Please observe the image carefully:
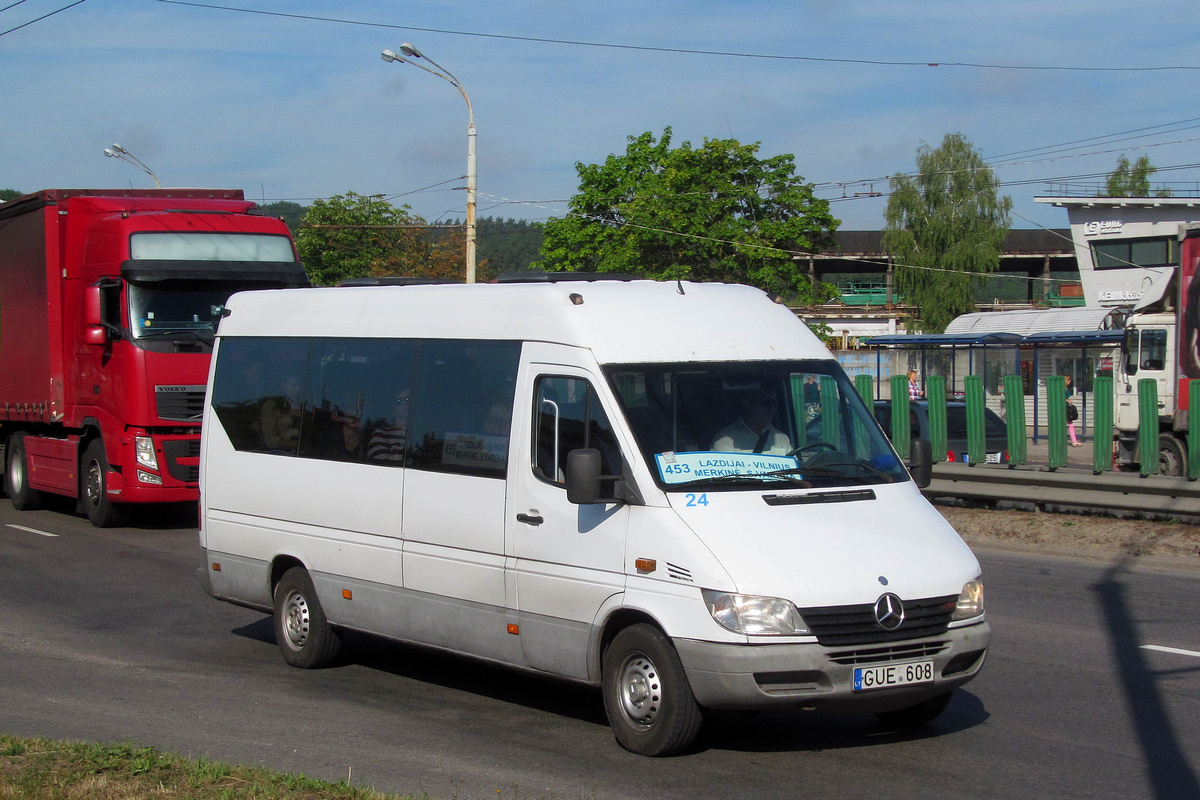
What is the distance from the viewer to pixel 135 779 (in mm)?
5629

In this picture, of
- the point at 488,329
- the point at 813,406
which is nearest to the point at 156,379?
the point at 488,329

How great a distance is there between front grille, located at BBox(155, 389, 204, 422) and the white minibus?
25.0 ft

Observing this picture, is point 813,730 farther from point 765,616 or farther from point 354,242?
point 354,242

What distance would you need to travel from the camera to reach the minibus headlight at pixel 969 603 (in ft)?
20.3

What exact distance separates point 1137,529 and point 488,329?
9.35m

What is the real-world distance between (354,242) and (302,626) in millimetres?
45696

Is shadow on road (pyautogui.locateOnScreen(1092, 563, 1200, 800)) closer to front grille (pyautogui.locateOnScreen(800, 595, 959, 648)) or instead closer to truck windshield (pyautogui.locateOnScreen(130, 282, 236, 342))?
front grille (pyautogui.locateOnScreen(800, 595, 959, 648))

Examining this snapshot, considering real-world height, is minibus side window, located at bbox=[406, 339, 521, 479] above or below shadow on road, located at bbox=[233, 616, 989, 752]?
above

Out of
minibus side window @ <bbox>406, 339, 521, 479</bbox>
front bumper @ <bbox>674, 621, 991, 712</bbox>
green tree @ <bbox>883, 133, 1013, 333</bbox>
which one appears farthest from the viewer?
green tree @ <bbox>883, 133, 1013, 333</bbox>

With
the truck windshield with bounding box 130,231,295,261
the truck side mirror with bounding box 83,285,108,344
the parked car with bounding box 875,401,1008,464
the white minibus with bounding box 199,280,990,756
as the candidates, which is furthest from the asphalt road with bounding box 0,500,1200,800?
the truck windshield with bounding box 130,231,295,261

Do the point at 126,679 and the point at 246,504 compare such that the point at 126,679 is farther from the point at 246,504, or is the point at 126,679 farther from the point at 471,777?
the point at 471,777

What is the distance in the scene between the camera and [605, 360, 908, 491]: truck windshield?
6.50 metres

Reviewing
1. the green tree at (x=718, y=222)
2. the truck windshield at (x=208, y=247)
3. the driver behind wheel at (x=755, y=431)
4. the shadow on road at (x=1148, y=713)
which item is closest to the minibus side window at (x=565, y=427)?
the driver behind wheel at (x=755, y=431)

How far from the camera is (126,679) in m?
8.31
